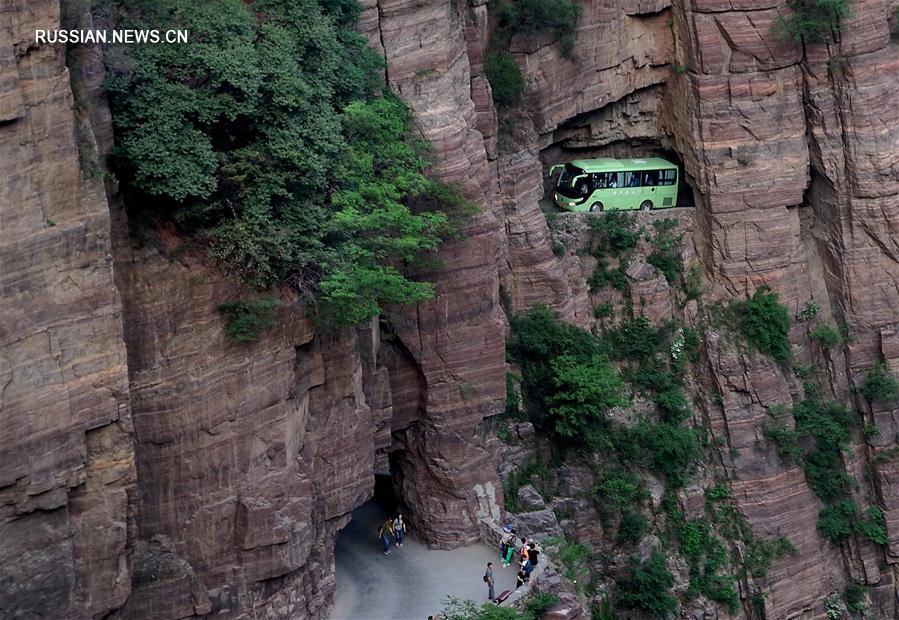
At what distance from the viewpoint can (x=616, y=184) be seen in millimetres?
44250

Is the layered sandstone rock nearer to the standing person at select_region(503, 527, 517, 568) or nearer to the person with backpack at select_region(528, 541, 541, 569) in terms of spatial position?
the person with backpack at select_region(528, 541, 541, 569)

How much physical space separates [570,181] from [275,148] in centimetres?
1625

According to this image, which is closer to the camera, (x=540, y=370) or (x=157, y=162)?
(x=157, y=162)

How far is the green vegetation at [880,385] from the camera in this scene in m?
44.2

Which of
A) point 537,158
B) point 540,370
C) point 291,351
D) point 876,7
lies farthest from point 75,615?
point 876,7

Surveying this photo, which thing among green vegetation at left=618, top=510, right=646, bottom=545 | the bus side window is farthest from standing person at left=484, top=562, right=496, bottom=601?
the bus side window

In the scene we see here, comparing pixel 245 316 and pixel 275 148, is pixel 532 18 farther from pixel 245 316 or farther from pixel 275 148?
pixel 245 316

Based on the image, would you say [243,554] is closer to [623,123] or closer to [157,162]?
[157,162]

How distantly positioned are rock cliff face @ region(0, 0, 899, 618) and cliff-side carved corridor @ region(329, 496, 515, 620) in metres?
0.73

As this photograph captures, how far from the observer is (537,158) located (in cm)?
4253

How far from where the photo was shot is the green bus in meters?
43.9

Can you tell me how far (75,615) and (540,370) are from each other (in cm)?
1775

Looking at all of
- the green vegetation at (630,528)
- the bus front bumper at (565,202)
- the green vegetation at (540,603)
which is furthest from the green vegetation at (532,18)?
the green vegetation at (540,603)

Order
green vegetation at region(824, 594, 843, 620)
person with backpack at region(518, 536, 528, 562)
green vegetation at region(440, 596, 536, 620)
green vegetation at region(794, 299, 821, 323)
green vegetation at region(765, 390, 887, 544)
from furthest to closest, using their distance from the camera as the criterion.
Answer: green vegetation at region(794, 299, 821, 323) < green vegetation at region(824, 594, 843, 620) < green vegetation at region(765, 390, 887, 544) < person with backpack at region(518, 536, 528, 562) < green vegetation at region(440, 596, 536, 620)
